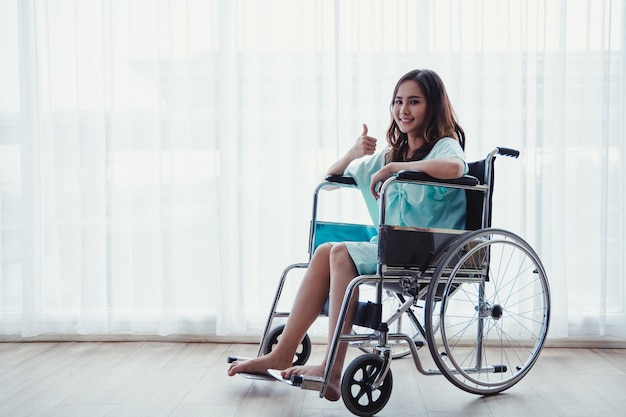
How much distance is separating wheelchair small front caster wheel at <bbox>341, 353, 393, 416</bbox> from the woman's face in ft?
2.27

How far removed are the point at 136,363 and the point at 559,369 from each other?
1391 millimetres

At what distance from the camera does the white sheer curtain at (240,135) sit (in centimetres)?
258

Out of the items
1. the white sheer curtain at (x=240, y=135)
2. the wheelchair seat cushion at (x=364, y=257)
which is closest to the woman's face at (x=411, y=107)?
the wheelchair seat cushion at (x=364, y=257)

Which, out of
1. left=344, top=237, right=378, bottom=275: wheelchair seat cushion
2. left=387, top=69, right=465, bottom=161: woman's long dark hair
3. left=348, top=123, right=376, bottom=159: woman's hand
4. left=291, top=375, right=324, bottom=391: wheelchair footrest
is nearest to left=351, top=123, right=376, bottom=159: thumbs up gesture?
left=348, top=123, right=376, bottom=159: woman's hand

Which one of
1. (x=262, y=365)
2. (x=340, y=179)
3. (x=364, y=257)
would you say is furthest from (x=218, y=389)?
(x=340, y=179)

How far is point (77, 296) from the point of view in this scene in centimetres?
273

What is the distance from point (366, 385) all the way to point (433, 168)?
570 mm

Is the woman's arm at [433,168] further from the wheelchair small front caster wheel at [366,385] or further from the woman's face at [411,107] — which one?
the wheelchair small front caster wheel at [366,385]

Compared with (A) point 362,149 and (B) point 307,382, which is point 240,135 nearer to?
(A) point 362,149

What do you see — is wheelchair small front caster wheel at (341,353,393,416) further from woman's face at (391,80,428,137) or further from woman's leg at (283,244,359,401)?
woman's face at (391,80,428,137)

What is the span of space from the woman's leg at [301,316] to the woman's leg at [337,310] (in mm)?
53

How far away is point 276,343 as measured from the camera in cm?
216

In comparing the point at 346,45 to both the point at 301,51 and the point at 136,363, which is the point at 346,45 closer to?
the point at 301,51

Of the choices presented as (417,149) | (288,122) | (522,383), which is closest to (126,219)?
(288,122)
